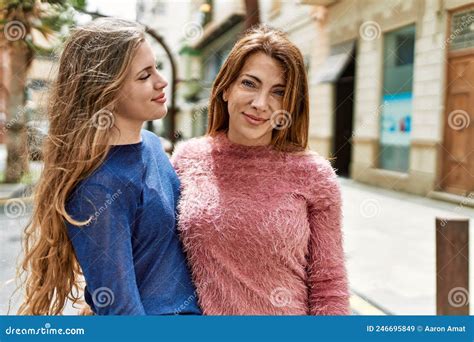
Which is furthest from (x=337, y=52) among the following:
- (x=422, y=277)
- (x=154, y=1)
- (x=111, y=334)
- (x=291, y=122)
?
(x=111, y=334)

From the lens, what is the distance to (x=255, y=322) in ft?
3.86

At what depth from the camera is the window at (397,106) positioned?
379 centimetres

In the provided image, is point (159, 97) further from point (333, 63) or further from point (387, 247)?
point (333, 63)

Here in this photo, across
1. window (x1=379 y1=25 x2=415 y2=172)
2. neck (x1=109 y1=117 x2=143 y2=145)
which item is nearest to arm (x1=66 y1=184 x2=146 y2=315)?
neck (x1=109 y1=117 x2=143 y2=145)

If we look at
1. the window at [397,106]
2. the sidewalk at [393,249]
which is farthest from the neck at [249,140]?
the window at [397,106]

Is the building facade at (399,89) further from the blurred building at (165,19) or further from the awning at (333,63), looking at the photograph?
the blurred building at (165,19)

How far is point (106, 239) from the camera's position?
0.91 m

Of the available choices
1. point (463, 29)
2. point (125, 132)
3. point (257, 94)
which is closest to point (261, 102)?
point (257, 94)

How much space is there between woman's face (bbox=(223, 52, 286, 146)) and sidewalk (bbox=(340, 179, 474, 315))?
146 cm

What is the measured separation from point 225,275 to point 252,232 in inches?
4.6

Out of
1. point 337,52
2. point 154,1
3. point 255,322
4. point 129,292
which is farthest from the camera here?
point 337,52

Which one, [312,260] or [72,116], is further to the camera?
[312,260]

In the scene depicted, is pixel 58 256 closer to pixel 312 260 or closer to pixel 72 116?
pixel 72 116

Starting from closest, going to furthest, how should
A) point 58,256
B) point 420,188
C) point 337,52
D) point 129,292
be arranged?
point 129,292
point 58,256
point 420,188
point 337,52
